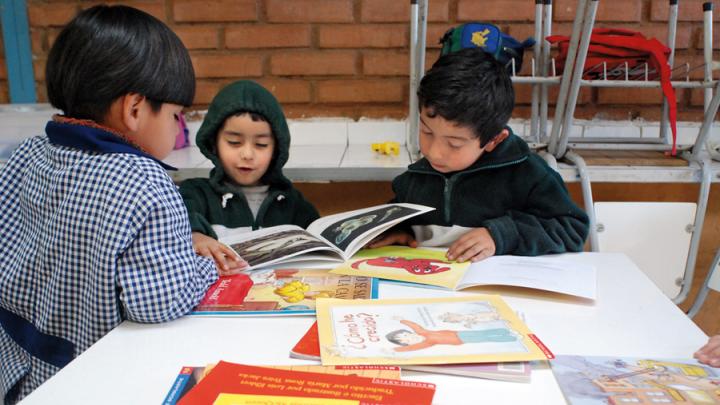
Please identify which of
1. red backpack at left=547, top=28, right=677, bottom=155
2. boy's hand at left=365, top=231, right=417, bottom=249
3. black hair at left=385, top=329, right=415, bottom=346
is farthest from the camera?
red backpack at left=547, top=28, right=677, bottom=155

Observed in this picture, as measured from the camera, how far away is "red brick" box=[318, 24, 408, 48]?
6.57 ft

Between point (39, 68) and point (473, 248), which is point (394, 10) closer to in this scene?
point (473, 248)

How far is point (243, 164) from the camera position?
138 cm

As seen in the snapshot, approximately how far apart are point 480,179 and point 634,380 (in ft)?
2.39

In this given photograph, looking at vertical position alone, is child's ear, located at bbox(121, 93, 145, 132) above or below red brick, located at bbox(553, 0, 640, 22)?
below

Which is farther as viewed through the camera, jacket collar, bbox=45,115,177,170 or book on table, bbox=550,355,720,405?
jacket collar, bbox=45,115,177,170

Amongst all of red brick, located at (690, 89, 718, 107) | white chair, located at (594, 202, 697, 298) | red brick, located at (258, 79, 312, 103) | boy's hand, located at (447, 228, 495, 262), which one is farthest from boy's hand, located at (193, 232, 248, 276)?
red brick, located at (690, 89, 718, 107)

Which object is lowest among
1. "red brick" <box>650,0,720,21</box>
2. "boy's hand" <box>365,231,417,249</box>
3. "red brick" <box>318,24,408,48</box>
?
"boy's hand" <box>365,231,417,249</box>

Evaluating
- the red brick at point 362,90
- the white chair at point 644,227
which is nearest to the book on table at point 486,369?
the white chair at point 644,227

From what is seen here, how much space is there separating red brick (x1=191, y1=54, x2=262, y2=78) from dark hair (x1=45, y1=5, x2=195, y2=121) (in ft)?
3.94

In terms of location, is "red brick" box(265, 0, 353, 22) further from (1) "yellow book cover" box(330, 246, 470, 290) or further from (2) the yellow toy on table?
(1) "yellow book cover" box(330, 246, 470, 290)

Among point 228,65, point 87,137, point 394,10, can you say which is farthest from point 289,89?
point 87,137

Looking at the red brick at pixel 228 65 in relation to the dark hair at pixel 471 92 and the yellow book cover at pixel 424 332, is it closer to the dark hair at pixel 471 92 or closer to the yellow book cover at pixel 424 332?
the dark hair at pixel 471 92

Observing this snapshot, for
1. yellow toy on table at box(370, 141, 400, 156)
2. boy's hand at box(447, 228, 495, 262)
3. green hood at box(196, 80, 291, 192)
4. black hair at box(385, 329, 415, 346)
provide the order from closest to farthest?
black hair at box(385, 329, 415, 346)
boy's hand at box(447, 228, 495, 262)
green hood at box(196, 80, 291, 192)
yellow toy on table at box(370, 141, 400, 156)
